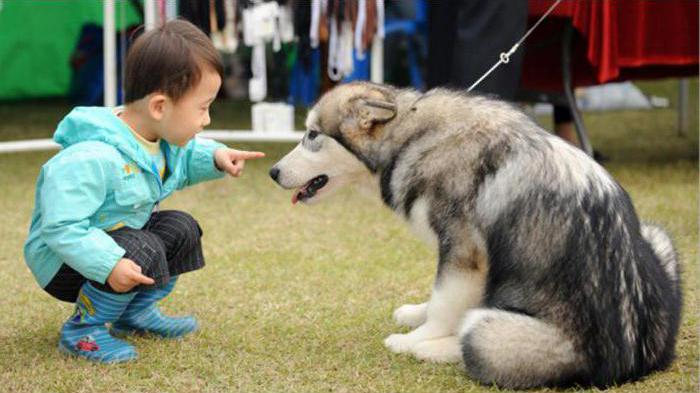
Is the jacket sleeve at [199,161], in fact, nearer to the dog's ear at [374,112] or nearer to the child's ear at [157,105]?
the child's ear at [157,105]

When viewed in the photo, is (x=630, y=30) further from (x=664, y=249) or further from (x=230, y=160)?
(x=230, y=160)

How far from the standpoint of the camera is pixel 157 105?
2912mm

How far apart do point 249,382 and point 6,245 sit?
2.13 meters

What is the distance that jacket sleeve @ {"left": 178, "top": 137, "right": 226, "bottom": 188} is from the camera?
325 centimetres

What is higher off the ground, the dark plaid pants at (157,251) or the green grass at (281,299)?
the dark plaid pants at (157,251)

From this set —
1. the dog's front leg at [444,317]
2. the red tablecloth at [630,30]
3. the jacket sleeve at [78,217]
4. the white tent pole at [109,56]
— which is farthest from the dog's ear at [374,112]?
the white tent pole at [109,56]

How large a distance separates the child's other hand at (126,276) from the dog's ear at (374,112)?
764 mm

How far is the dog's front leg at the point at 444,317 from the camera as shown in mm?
2844

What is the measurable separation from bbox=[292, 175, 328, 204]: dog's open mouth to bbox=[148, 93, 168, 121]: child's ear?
57 cm

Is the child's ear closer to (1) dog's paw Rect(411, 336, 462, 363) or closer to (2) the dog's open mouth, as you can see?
(2) the dog's open mouth

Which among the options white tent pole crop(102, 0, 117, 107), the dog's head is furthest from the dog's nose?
white tent pole crop(102, 0, 117, 107)

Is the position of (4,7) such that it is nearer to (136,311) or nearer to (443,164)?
(136,311)

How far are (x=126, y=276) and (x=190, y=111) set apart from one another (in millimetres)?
500

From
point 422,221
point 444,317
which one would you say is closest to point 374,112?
point 422,221
